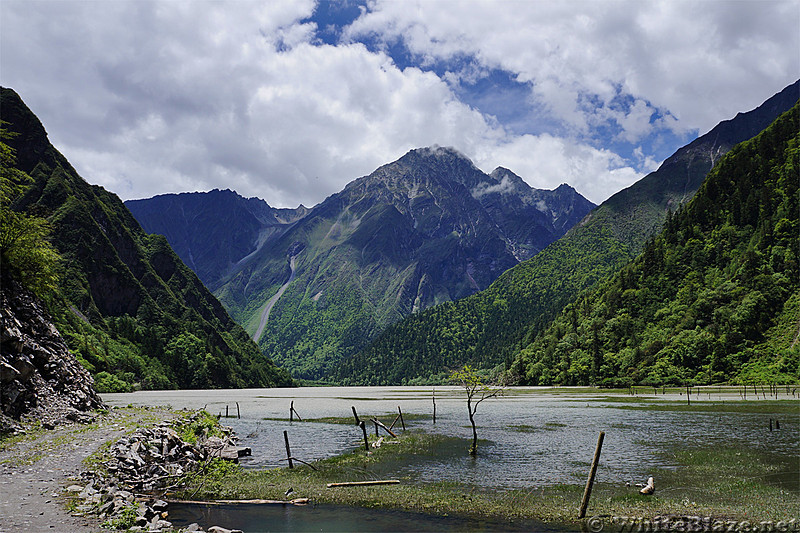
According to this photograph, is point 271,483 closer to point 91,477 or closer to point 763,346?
point 91,477

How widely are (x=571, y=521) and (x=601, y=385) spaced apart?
134 metres

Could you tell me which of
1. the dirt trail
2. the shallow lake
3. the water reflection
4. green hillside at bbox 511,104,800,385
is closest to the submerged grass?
the water reflection

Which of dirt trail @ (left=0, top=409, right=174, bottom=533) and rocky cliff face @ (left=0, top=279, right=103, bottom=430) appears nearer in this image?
dirt trail @ (left=0, top=409, right=174, bottom=533)

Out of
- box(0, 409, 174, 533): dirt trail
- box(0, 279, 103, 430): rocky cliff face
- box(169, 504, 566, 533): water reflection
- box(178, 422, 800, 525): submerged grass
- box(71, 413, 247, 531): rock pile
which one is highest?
box(0, 279, 103, 430): rocky cliff face

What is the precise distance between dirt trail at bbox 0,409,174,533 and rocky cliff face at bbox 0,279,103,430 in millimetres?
2451

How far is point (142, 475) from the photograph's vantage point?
28859 millimetres

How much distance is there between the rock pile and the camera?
66.9ft

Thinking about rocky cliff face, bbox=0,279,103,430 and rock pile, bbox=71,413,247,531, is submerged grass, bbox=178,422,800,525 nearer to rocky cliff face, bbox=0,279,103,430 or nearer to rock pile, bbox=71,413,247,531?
rock pile, bbox=71,413,247,531

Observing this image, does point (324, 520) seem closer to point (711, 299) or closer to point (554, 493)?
point (554, 493)

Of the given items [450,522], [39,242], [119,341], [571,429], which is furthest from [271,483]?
[119,341]

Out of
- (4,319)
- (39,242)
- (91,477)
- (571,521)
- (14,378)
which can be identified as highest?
(39,242)

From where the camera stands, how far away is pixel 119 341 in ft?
548

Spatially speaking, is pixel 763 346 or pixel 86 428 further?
pixel 763 346

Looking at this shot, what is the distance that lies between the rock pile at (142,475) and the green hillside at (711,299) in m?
117
